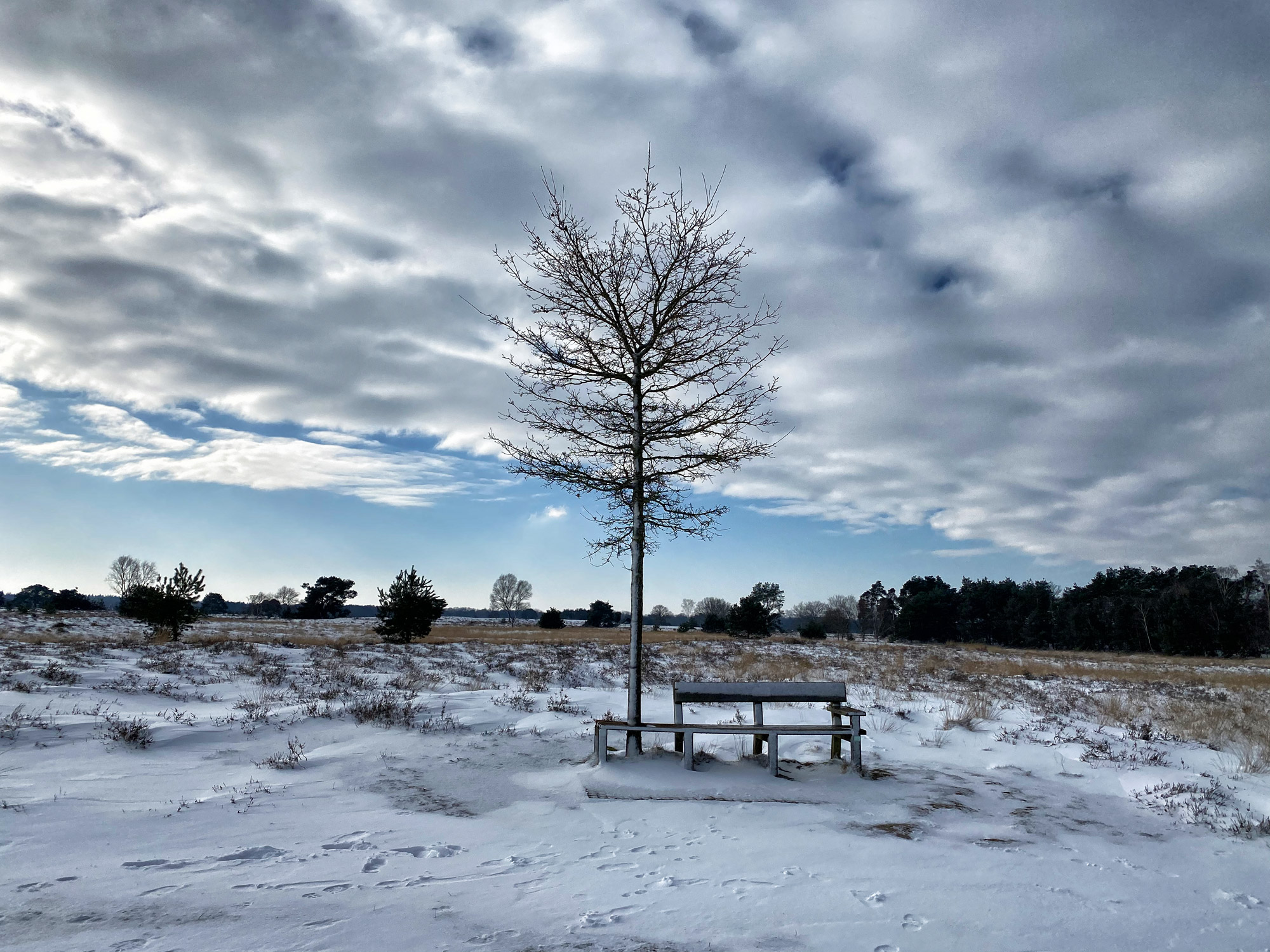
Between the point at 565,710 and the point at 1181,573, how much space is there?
82.9 meters

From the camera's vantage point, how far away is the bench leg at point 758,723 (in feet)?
26.6

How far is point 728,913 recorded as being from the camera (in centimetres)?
399

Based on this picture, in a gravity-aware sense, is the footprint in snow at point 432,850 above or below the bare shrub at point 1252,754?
above

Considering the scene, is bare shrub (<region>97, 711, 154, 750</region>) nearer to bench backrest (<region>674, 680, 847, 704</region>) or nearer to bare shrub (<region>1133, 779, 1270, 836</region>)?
bench backrest (<region>674, 680, 847, 704</region>)

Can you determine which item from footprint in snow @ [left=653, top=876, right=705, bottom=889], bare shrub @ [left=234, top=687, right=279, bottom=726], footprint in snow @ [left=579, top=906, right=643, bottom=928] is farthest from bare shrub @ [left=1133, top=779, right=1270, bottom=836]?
bare shrub @ [left=234, top=687, right=279, bottom=726]

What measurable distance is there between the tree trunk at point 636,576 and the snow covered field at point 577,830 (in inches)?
25.9

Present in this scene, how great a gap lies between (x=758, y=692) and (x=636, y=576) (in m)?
1.98

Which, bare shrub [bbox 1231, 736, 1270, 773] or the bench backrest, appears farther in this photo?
bare shrub [bbox 1231, 736, 1270, 773]

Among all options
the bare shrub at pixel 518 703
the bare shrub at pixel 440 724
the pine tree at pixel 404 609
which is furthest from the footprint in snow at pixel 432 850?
the pine tree at pixel 404 609

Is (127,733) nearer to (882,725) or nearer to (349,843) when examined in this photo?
(349,843)

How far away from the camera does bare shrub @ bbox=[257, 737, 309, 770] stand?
23.1ft

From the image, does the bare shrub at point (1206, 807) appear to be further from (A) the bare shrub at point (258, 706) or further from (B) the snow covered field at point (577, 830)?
(A) the bare shrub at point (258, 706)

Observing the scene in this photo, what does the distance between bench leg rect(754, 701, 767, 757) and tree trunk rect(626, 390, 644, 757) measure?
1.42m

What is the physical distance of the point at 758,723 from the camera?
8.09 metres
